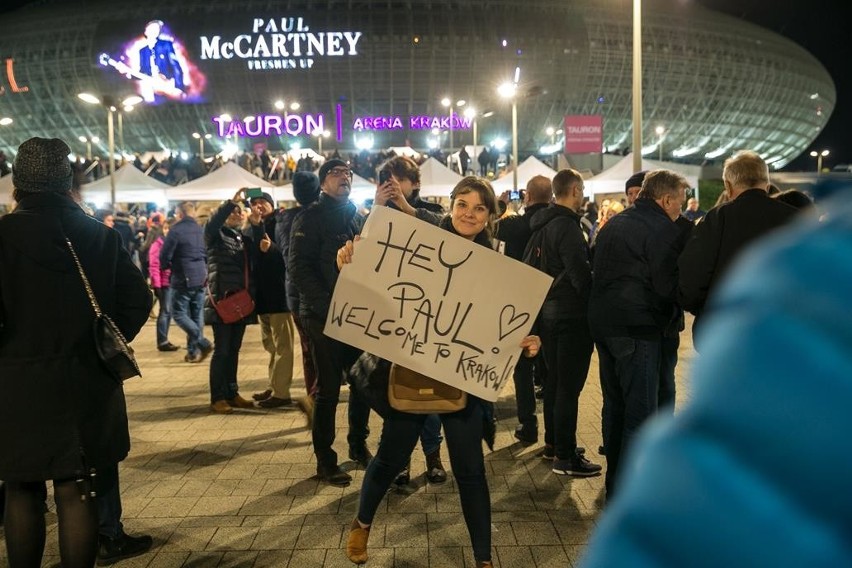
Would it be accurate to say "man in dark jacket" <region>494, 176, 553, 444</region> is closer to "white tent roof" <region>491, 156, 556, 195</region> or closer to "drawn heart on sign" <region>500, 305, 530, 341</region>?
"drawn heart on sign" <region>500, 305, 530, 341</region>

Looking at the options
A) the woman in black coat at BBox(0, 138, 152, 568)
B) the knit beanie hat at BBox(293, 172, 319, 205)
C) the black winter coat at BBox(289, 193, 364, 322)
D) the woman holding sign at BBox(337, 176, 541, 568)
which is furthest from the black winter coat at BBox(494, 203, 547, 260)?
the woman in black coat at BBox(0, 138, 152, 568)

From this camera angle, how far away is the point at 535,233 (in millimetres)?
5383

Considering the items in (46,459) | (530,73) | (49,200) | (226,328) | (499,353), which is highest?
(530,73)

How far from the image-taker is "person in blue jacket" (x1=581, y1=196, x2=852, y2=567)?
0.54 meters

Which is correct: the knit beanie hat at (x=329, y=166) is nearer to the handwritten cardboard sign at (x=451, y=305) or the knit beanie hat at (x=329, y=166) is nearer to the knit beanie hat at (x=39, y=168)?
the handwritten cardboard sign at (x=451, y=305)

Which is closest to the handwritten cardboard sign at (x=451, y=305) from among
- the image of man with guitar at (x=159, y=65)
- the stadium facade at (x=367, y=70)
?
the stadium facade at (x=367, y=70)

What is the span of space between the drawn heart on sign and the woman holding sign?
86 mm

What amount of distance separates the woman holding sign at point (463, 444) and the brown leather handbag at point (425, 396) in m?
0.06

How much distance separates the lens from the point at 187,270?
955 centimetres

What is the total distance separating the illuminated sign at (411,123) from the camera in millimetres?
65625

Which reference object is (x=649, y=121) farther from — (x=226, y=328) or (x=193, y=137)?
(x=226, y=328)

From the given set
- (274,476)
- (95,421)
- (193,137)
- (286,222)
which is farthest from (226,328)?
(193,137)

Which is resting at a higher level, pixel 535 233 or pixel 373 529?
pixel 535 233

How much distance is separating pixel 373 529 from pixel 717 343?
3906 millimetres
